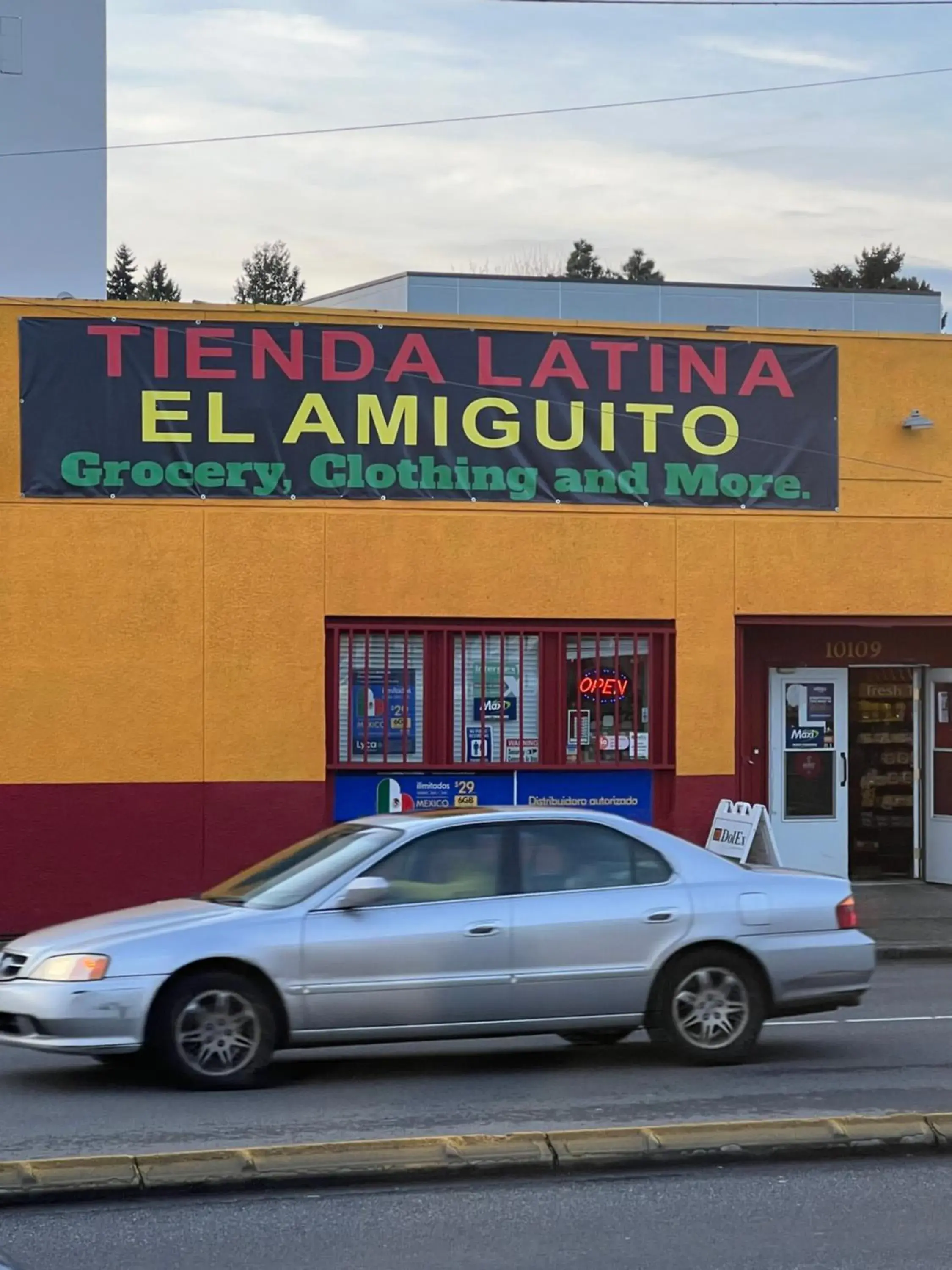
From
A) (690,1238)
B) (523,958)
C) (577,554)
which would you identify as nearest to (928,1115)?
(690,1238)

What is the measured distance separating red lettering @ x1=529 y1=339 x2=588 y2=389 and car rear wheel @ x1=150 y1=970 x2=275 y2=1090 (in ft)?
30.9

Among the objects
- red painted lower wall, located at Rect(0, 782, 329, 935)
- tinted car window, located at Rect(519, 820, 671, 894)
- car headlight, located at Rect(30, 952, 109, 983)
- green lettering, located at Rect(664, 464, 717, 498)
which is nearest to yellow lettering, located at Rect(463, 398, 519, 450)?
green lettering, located at Rect(664, 464, 717, 498)

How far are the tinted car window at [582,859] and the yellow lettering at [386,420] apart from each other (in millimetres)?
7854

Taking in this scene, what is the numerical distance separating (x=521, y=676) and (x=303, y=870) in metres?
7.58

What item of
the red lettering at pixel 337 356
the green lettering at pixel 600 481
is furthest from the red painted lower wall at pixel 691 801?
the red lettering at pixel 337 356

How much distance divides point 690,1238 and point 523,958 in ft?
9.42

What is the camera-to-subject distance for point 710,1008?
29.3ft

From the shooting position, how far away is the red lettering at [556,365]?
653 inches

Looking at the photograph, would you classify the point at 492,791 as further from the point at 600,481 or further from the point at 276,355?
the point at 276,355

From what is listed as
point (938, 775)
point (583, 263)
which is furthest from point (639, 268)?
point (938, 775)

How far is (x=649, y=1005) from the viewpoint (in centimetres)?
888

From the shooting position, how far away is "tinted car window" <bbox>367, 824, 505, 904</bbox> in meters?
8.77

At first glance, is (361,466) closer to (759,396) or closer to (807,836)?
(759,396)

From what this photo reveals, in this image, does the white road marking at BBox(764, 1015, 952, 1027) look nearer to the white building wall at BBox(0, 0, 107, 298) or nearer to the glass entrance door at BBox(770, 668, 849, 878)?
the glass entrance door at BBox(770, 668, 849, 878)
